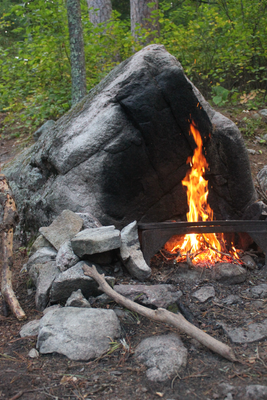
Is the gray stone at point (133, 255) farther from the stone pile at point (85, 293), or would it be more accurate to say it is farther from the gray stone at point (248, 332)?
the gray stone at point (248, 332)

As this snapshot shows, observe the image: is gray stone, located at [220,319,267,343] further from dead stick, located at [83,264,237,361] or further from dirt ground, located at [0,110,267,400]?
dead stick, located at [83,264,237,361]

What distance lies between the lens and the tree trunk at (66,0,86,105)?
631 centimetres

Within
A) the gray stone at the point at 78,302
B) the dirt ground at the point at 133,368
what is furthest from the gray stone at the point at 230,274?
the gray stone at the point at 78,302

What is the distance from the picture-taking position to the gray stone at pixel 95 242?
3070 millimetres

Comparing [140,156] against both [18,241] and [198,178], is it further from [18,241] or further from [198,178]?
[18,241]

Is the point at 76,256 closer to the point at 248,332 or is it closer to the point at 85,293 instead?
the point at 85,293

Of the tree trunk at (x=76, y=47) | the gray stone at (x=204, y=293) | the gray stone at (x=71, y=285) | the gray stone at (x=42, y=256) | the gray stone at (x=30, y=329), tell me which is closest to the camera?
the gray stone at (x=30, y=329)

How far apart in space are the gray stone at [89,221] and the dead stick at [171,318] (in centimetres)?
72

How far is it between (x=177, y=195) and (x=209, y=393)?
269cm

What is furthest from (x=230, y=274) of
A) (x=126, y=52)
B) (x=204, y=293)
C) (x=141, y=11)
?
(x=141, y=11)

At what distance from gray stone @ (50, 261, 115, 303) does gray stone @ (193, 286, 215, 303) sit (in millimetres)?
846

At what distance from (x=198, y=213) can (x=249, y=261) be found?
0.89 meters

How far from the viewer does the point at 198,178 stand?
4254 mm

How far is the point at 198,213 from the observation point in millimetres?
4219
